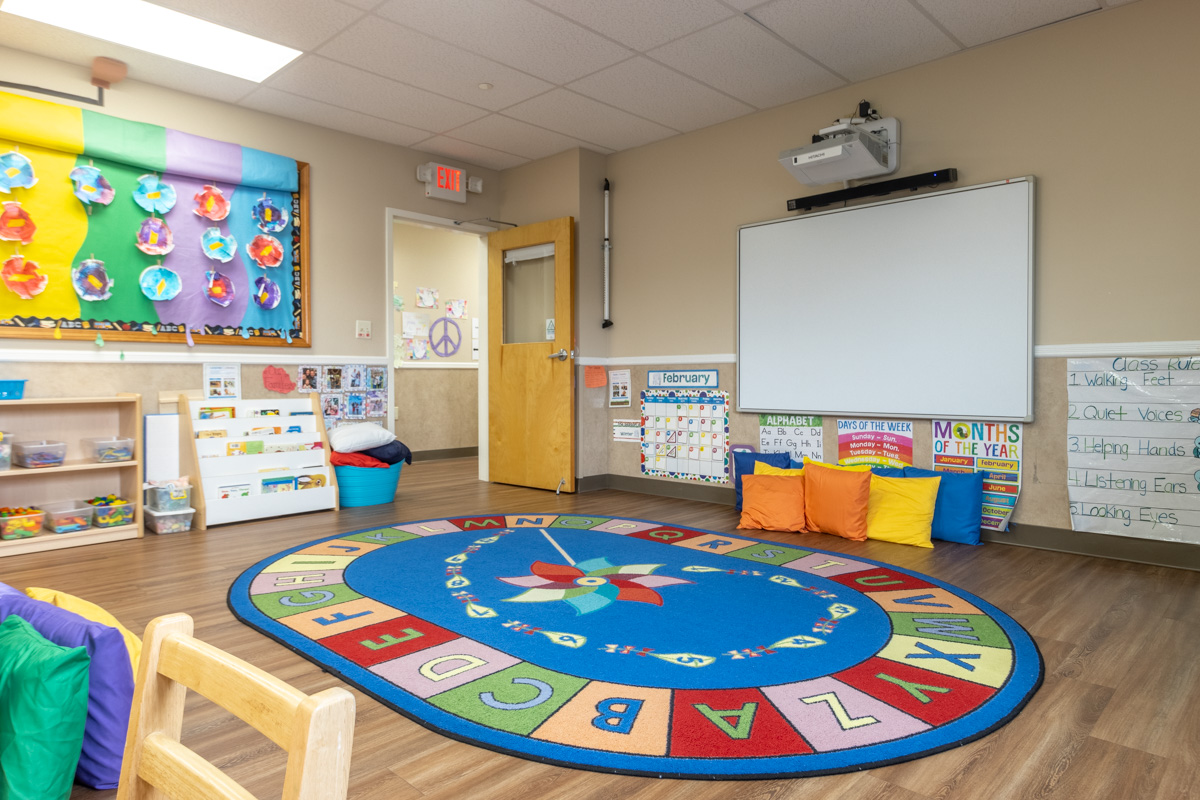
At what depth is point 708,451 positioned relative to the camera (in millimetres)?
5051

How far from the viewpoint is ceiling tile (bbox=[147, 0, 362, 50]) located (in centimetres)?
334

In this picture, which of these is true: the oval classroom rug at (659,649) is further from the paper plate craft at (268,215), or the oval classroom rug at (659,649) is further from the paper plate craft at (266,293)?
the paper plate craft at (268,215)

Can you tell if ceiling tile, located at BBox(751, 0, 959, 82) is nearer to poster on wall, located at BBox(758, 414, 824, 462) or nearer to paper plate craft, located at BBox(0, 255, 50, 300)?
poster on wall, located at BBox(758, 414, 824, 462)

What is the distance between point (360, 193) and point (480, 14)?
7.07ft

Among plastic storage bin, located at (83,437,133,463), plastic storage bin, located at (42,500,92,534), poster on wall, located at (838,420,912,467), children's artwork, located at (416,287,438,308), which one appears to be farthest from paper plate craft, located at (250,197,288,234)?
poster on wall, located at (838,420,912,467)

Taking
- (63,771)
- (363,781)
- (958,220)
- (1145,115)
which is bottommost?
(363,781)

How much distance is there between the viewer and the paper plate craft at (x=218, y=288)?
4473 millimetres

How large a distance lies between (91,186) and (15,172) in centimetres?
33

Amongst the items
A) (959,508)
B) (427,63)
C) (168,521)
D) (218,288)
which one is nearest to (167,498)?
(168,521)

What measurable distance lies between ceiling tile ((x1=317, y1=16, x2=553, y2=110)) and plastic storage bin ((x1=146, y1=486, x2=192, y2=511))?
2.57 metres

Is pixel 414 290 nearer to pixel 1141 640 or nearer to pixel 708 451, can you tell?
pixel 708 451

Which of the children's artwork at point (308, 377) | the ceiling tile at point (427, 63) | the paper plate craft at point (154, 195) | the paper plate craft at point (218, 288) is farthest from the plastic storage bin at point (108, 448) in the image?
the ceiling tile at point (427, 63)

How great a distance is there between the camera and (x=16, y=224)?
148 inches

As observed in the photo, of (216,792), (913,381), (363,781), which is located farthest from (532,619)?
(913,381)
